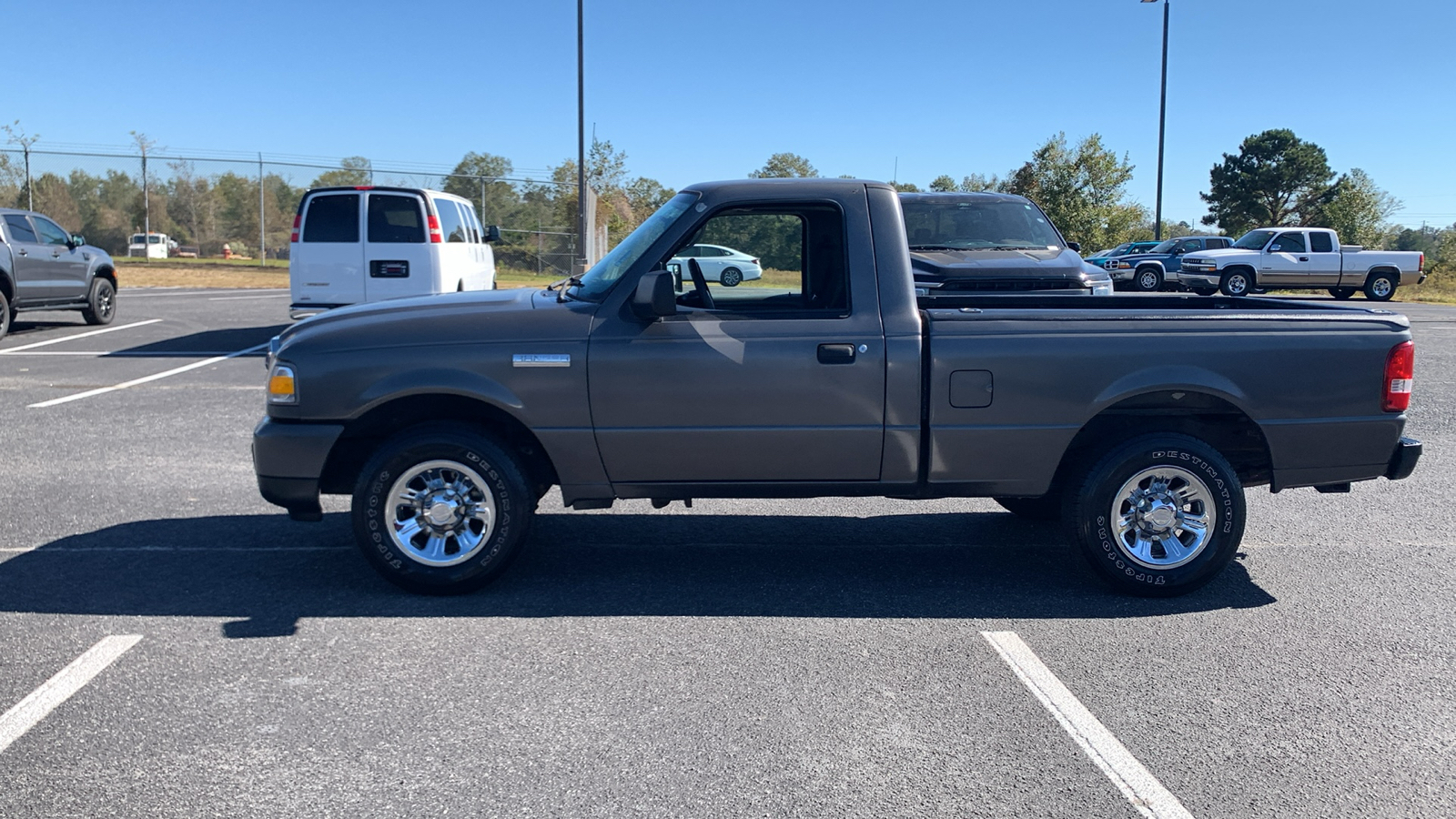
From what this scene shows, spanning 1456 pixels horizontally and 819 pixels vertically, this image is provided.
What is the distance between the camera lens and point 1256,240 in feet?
99.2

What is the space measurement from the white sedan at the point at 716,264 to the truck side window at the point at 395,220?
10.1 m

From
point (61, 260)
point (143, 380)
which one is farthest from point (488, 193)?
point (143, 380)

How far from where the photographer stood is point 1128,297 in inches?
245

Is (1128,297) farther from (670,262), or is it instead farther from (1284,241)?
(1284,241)

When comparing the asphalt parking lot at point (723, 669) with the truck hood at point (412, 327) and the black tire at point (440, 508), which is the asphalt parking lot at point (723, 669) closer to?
→ the black tire at point (440, 508)

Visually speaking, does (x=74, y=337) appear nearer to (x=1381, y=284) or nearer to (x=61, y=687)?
(x=61, y=687)

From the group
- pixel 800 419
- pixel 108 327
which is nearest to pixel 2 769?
pixel 800 419

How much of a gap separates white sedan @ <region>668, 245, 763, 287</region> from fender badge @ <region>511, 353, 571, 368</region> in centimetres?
68

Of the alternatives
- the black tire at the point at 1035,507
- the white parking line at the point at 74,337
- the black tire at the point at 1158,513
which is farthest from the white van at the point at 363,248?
the black tire at the point at 1158,513

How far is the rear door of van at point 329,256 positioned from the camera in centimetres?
1457

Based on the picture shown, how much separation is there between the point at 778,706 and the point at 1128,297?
3.40m

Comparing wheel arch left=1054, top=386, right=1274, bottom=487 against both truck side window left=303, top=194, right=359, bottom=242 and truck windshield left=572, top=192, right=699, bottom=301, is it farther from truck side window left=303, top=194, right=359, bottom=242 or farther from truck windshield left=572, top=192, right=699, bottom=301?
truck side window left=303, top=194, right=359, bottom=242

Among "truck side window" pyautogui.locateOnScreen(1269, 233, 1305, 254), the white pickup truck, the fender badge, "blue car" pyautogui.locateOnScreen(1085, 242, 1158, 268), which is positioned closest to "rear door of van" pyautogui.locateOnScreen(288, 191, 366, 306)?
the fender badge

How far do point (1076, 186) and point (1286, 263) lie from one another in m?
15.8
